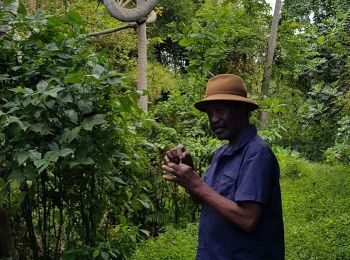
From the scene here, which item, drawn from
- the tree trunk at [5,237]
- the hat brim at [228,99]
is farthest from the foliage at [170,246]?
the hat brim at [228,99]

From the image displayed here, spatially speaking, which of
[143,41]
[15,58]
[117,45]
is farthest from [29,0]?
[15,58]

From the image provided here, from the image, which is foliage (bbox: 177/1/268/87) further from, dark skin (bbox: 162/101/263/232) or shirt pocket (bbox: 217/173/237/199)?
shirt pocket (bbox: 217/173/237/199)

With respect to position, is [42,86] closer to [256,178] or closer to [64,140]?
[64,140]

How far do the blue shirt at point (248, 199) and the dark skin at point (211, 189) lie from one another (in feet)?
0.13

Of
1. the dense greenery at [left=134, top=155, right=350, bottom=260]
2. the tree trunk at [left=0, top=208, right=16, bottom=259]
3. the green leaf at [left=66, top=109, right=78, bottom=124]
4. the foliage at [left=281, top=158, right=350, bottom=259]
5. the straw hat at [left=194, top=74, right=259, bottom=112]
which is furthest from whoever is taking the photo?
the foliage at [left=281, top=158, right=350, bottom=259]

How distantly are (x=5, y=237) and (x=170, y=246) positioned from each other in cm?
214

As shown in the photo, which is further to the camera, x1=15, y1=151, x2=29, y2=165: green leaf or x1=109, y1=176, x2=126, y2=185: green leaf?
x1=109, y1=176, x2=126, y2=185: green leaf

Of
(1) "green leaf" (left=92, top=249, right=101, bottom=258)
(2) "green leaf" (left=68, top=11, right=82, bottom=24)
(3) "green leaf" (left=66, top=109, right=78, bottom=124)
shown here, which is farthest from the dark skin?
(2) "green leaf" (left=68, top=11, right=82, bottom=24)

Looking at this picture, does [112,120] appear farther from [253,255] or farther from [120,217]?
[253,255]

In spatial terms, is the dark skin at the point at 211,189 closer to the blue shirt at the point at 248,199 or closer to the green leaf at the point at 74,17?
the blue shirt at the point at 248,199

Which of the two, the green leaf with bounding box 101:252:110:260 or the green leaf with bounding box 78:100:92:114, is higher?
the green leaf with bounding box 78:100:92:114

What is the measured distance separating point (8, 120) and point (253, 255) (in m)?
1.30

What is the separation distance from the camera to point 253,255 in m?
1.89

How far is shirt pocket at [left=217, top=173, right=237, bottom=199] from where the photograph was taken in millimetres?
1893
